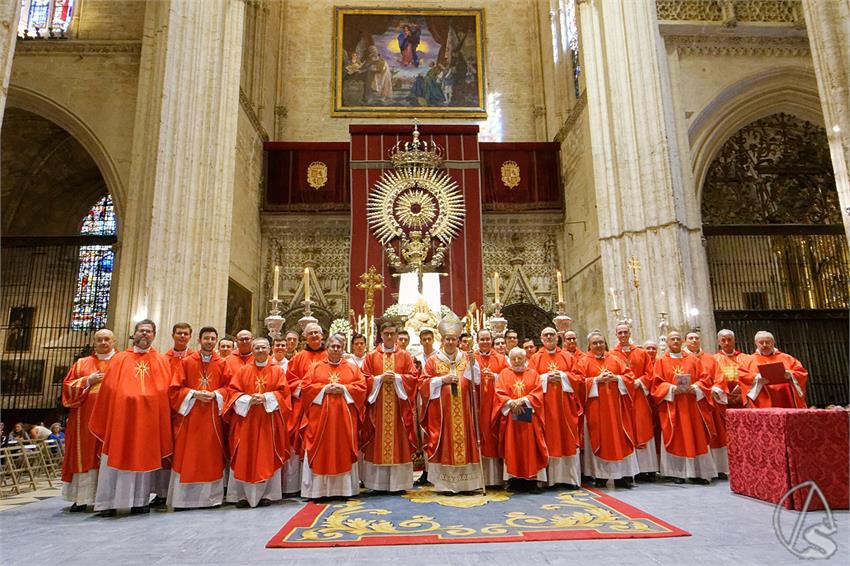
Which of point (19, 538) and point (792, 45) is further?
point (792, 45)

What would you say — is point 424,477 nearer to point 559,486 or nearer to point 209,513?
point 559,486

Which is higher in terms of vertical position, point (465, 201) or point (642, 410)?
point (465, 201)

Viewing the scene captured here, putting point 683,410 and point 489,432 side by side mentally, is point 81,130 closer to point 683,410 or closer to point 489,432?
point 489,432

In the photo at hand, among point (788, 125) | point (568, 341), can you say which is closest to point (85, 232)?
point (568, 341)

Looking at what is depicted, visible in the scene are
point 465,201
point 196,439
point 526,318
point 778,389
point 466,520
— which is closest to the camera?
point 466,520

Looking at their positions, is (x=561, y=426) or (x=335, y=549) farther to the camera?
(x=561, y=426)

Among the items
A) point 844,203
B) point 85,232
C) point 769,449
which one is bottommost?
point 769,449

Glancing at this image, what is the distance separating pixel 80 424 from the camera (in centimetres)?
500

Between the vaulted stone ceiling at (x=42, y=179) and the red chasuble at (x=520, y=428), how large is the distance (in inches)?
525

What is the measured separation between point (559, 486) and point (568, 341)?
143 cm

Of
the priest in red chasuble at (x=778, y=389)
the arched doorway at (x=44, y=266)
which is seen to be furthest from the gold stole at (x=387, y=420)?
the arched doorway at (x=44, y=266)

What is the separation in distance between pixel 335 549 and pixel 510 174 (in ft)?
41.0

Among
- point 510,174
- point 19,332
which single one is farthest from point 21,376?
point 510,174

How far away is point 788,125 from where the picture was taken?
12367 mm
